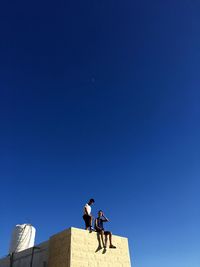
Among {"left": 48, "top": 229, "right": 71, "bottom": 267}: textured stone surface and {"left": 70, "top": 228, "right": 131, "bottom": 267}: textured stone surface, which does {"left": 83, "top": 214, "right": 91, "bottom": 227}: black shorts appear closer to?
{"left": 70, "top": 228, "right": 131, "bottom": 267}: textured stone surface

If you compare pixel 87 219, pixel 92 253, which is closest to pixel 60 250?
pixel 92 253

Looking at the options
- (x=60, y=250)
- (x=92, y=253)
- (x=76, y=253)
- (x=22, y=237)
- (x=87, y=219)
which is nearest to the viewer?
(x=76, y=253)

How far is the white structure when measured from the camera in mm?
15204

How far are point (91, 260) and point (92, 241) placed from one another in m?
0.76

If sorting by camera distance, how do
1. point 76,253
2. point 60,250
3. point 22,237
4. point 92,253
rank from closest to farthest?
point 76,253 < point 60,250 < point 92,253 < point 22,237

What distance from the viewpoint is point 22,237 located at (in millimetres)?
15453

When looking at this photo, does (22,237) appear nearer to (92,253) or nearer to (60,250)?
(60,250)

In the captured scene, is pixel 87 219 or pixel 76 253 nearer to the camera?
pixel 76 253

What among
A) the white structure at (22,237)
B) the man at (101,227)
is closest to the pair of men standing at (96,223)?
the man at (101,227)

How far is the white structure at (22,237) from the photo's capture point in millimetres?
15204

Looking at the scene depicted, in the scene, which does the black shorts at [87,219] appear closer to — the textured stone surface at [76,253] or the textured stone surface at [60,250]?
the textured stone surface at [76,253]

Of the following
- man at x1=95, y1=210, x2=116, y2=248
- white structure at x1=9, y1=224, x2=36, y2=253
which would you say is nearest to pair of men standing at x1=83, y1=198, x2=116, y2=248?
man at x1=95, y1=210, x2=116, y2=248

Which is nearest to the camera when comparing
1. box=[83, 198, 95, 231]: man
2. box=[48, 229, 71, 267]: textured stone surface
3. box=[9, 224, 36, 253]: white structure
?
box=[48, 229, 71, 267]: textured stone surface

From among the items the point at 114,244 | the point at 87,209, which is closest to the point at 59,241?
the point at 87,209
